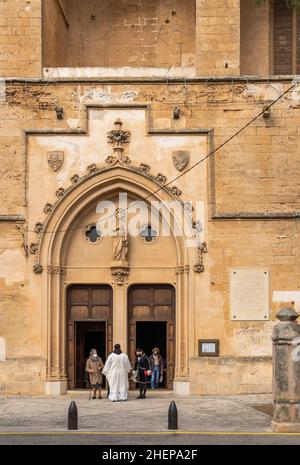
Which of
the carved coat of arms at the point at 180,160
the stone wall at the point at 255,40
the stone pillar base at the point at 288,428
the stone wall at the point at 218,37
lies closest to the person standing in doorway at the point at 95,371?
the carved coat of arms at the point at 180,160

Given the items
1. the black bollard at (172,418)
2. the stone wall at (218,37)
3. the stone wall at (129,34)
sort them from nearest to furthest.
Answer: the black bollard at (172,418)
the stone wall at (218,37)
the stone wall at (129,34)

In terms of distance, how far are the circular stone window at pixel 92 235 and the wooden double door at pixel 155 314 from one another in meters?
1.61

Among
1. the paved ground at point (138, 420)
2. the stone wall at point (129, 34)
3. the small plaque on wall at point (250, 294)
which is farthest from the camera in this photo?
the stone wall at point (129, 34)

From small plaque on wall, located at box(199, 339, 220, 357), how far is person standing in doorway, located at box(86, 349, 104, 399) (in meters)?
2.58

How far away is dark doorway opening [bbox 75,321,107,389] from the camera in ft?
81.0

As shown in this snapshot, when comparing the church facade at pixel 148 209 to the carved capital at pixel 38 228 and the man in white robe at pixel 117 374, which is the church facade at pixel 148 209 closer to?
the carved capital at pixel 38 228

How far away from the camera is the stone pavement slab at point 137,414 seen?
1722 cm

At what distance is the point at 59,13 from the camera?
26.5 metres

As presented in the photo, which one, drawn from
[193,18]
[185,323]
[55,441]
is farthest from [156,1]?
[55,441]

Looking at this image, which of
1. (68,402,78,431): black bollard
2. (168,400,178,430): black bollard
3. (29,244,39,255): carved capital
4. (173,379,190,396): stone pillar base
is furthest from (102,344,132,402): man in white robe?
(168,400,178,430): black bollard

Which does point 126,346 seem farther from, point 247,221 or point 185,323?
point 247,221

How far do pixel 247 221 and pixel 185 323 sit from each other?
3.08m

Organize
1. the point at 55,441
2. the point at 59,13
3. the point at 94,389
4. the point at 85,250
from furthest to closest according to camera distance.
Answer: the point at 59,13
the point at 85,250
the point at 94,389
the point at 55,441

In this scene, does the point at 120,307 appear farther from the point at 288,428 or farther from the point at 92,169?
the point at 288,428
